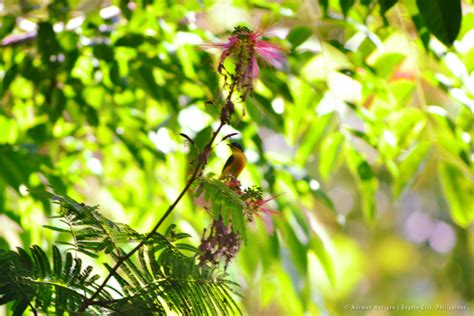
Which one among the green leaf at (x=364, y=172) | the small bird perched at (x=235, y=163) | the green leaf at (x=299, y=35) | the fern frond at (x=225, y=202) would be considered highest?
the green leaf at (x=299, y=35)

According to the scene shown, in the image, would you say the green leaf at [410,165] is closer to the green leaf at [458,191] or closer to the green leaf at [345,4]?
the green leaf at [458,191]

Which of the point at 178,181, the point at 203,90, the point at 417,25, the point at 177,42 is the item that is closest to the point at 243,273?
the point at 178,181

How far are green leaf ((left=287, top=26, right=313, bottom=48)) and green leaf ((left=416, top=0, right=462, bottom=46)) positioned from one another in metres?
0.68

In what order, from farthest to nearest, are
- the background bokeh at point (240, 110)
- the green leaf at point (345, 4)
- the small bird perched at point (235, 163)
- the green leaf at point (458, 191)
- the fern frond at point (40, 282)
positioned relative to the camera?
the green leaf at point (458, 191), the background bokeh at point (240, 110), the green leaf at point (345, 4), the small bird perched at point (235, 163), the fern frond at point (40, 282)

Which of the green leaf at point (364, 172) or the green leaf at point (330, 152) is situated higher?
the green leaf at point (330, 152)

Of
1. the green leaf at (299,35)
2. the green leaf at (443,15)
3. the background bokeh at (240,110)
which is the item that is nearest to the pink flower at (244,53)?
the green leaf at (443,15)

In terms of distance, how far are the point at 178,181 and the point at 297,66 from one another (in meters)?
0.46

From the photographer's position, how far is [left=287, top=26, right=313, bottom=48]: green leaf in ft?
5.89

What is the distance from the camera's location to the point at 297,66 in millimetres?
1984

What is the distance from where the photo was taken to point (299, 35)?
5.90ft

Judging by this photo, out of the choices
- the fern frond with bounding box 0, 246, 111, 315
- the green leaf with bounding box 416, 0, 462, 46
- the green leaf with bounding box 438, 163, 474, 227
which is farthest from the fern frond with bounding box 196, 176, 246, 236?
the green leaf with bounding box 438, 163, 474, 227

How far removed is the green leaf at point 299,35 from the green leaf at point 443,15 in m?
0.68

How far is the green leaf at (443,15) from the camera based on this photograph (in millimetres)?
1111

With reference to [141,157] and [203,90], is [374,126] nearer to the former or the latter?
[203,90]
